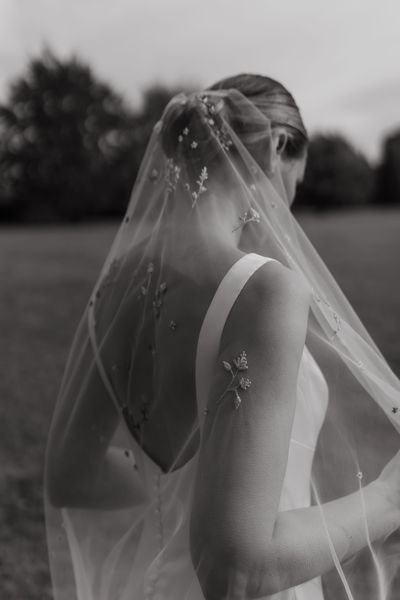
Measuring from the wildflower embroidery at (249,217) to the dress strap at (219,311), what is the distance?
26 cm

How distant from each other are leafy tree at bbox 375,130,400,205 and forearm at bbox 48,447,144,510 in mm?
46060

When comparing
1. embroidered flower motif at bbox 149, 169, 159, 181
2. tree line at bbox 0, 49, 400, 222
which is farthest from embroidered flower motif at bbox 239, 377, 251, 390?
tree line at bbox 0, 49, 400, 222

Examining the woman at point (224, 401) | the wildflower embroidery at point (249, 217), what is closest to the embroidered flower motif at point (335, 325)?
the woman at point (224, 401)

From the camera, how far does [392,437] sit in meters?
1.71

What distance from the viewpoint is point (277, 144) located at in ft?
5.79

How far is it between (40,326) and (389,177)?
127 feet

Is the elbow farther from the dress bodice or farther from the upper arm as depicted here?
the dress bodice

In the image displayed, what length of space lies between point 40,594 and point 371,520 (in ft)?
10.1

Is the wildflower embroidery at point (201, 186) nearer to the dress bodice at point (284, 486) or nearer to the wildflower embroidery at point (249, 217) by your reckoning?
the wildflower embroidery at point (249, 217)

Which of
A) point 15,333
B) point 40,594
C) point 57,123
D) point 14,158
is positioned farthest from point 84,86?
point 40,594

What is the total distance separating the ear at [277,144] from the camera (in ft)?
5.67

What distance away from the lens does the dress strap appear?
1.38 meters

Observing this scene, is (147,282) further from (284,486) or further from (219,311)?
(284,486)

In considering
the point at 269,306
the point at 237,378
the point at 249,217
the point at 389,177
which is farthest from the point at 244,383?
the point at 389,177
